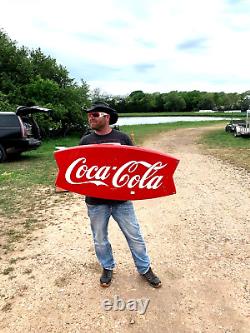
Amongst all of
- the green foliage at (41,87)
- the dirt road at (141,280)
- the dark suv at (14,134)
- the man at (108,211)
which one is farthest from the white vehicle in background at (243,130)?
the man at (108,211)

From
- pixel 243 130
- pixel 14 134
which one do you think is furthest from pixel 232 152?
pixel 14 134

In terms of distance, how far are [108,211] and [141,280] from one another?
853 mm

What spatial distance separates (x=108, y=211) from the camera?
3.64 metres

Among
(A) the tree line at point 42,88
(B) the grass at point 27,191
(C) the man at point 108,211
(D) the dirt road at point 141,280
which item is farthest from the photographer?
(A) the tree line at point 42,88

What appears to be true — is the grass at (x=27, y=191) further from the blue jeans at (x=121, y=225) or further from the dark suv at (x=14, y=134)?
the blue jeans at (x=121, y=225)

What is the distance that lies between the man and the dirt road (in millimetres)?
187

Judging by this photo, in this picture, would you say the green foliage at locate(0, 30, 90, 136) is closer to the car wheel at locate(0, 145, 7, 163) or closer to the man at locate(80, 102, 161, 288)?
the car wheel at locate(0, 145, 7, 163)

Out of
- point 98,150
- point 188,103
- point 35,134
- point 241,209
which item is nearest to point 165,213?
point 241,209

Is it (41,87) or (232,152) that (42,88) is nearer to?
(41,87)

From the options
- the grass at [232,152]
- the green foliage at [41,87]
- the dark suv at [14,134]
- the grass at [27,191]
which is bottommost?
the grass at [232,152]

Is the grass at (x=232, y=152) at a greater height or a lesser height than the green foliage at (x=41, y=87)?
lesser

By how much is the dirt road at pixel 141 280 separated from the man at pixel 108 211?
19 centimetres

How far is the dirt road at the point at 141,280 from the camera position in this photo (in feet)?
10.4

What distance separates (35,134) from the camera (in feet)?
40.1
